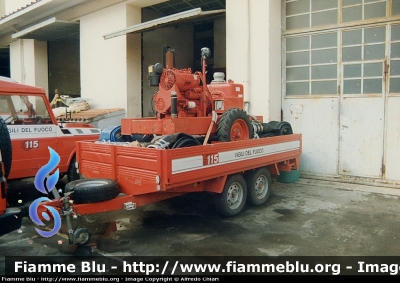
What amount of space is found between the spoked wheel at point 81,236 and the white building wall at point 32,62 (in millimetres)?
12432

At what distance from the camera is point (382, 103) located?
7672mm

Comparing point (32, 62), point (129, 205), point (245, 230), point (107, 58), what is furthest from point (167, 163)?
point (32, 62)

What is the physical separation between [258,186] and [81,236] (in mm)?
3402

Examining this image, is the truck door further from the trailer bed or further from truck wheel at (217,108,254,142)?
truck wheel at (217,108,254,142)

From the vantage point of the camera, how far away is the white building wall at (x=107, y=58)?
11047mm

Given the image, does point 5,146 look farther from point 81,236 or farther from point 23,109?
point 23,109

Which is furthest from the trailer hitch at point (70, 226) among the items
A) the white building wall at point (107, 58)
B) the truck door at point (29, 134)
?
the white building wall at point (107, 58)

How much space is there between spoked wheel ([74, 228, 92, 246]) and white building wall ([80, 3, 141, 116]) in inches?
282

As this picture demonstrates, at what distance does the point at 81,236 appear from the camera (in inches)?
163

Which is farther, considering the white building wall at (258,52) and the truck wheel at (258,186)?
the white building wall at (258,52)

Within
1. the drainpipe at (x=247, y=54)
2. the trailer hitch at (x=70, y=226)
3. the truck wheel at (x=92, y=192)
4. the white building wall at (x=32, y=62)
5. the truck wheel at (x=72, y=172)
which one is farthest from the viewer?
the white building wall at (x=32, y=62)

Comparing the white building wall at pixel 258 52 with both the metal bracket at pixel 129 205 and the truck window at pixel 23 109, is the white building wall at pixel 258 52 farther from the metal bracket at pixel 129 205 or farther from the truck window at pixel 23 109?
the metal bracket at pixel 129 205

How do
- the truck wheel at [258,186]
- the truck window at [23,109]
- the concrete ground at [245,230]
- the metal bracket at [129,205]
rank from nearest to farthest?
the concrete ground at [245,230] → the metal bracket at [129,205] → the truck wheel at [258,186] → the truck window at [23,109]

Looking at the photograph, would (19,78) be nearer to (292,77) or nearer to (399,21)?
(292,77)
